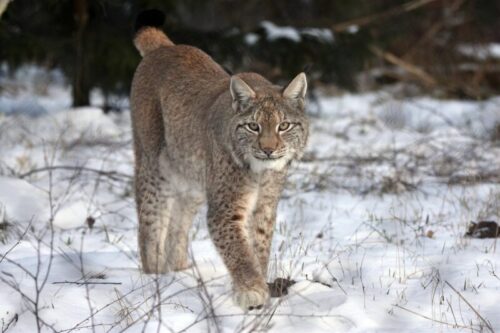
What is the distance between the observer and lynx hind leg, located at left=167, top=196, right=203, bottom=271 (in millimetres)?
5023

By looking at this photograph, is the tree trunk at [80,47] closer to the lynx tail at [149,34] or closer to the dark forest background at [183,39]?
the dark forest background at [183,39]

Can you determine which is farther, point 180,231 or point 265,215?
point 180,231

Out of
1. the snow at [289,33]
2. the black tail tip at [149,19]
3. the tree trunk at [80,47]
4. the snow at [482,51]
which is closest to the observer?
the black tail tip at [149,19]

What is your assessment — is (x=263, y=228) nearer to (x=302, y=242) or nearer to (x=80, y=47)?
(x=302, y=242)

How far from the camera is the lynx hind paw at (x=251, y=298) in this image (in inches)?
144

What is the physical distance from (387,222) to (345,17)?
532 cm

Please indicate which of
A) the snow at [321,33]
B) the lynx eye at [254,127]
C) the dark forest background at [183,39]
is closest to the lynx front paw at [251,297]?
the lynx eye at [254,127]

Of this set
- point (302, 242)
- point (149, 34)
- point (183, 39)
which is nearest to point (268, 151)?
point (302, 242)

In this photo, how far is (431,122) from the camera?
33.6ft

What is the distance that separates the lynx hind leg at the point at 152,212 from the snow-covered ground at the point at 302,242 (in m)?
0.12

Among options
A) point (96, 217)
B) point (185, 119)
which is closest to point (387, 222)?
point (185, 119)

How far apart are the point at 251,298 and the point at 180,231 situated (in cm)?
151

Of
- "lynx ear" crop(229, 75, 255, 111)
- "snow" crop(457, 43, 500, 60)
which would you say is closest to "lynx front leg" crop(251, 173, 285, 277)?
"lynx ear" crop(229, 75, 255, 111)

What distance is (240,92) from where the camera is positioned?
4230 millimetres
